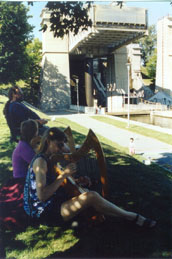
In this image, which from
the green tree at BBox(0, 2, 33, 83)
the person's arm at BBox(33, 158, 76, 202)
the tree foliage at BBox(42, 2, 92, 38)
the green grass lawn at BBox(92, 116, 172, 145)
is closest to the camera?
the person's arm at BBox(33, 158, 76, 202)

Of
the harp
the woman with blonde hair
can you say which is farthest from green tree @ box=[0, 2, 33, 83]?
the harp

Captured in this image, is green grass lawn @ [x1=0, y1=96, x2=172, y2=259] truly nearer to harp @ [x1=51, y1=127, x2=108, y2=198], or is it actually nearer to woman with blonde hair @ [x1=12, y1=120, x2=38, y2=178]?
harp @ [x1=51, y1=127, x2=108, y2=198]

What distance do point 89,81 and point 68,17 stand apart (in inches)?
984

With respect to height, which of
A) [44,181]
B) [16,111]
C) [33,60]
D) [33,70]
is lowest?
[44,181]

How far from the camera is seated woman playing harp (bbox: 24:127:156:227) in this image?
226cm

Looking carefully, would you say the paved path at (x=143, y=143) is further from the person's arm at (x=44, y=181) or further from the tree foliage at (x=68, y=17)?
the person's arm at (x=44, y=181)

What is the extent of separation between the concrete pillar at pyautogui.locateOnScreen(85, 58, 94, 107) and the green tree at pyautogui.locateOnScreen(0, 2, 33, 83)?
23.7 meters

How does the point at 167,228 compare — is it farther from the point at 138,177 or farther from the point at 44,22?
the point at 44,22

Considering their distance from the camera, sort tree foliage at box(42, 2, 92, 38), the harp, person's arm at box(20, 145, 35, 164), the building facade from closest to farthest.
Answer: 1. the harp
2. person's arm at box(20, 145, 35, 164)
3. tree foliage at box(42, 2, 92, 38)
4. the building facade

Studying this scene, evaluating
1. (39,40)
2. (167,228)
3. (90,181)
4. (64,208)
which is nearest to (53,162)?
(64,208)

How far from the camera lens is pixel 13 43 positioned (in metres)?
4.76

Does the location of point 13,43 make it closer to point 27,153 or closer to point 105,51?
point 27,153

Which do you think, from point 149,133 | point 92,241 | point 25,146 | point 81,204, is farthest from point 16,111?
point 149,133

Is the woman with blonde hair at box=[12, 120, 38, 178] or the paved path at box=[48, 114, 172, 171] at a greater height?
the woman with blonde hair at box=[12, 120, 38, 178]
